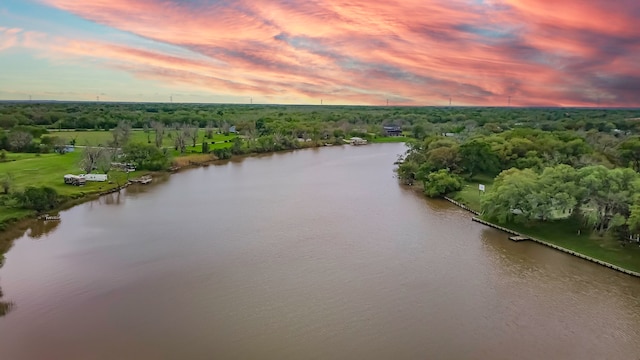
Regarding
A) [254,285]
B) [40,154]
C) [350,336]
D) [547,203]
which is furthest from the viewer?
[40,154]

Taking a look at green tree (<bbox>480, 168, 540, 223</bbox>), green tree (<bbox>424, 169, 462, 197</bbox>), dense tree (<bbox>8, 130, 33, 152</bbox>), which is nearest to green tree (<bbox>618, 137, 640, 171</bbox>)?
green tree (<bbox>424, 169, 462, 197</bbox>)

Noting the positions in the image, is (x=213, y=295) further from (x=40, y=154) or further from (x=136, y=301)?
(x=40, y=154)

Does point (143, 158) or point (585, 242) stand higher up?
point (143, 158)

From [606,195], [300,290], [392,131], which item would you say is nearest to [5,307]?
[300,290]

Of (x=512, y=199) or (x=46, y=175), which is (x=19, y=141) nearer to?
(x=46, y=175)

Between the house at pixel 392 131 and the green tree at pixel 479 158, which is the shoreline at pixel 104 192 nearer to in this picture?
the green tree at pixel 479 158

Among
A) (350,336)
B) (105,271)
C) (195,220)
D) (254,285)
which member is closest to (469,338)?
(350,336)
